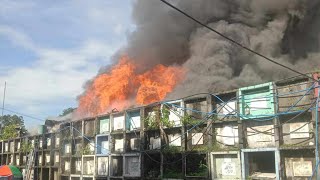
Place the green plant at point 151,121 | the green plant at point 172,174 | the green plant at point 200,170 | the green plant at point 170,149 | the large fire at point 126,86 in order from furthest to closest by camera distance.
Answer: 1. the large fire at point 126,86
2. the green plant at point 151,121
3. the green plant at point 170,149
4. the green plant at point 172,174
5. the green plant at point 200,170

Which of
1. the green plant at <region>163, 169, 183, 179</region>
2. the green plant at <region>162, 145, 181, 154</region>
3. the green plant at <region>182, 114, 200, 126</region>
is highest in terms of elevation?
the green plant at <region>182, 114, 200, 126</region>

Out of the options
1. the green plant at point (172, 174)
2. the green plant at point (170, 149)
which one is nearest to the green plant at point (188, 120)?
the green plant at point (170, 149)

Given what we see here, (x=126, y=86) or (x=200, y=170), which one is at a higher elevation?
(x=126, y=86)

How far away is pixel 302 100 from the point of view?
8469 mm

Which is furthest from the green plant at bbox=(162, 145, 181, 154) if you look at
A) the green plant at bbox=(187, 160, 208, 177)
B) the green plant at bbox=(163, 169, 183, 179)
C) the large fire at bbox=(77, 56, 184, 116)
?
the large fire at bbox=(77, 56, 184, 116)

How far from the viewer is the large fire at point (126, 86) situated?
18.2m

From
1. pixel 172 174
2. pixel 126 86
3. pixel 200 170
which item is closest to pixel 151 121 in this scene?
pixel 172 174

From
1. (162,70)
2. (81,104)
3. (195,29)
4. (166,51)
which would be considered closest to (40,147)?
(81,104)

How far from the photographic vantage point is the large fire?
18234 millimetres

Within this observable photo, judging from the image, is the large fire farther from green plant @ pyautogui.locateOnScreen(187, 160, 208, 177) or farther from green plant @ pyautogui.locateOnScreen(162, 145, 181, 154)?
green plant @ pyautogui.locateOnScreen(187, 160, 208, 177)

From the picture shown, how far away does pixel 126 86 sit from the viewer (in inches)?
813

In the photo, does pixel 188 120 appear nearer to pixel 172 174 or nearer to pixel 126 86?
pixel 172 174

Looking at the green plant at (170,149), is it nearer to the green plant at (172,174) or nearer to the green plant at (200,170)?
the green plant at (172,174)

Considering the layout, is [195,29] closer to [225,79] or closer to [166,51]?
[166,51]
